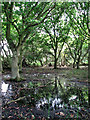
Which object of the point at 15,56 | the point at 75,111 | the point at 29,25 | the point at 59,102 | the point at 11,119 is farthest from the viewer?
the point at 15,56

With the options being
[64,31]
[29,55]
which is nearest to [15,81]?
[64,31]

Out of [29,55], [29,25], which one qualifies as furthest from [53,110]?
[29,55]

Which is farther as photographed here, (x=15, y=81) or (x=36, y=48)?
(x=36, y=48)

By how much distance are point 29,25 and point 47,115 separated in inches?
199

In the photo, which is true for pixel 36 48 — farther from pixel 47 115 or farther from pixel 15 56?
pixel 47 115

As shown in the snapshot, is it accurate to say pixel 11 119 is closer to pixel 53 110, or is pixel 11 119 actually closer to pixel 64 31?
pixel 53 110

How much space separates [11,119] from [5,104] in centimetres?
119

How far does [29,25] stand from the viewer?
6699 millimetres

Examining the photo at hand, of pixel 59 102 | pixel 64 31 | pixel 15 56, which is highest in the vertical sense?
pixel 64 31

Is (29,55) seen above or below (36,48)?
below

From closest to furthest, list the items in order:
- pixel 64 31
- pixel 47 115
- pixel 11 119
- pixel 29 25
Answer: pixel 11 119 → pixel 47 115 → pixel 29 25 → pixel 64 31

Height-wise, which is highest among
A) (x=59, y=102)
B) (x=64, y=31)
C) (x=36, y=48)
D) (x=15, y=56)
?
(x=64, y=31)

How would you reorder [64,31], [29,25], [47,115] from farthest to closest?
[64,31]
[29,25]
[47,115]

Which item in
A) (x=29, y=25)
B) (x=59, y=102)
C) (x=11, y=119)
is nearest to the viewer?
(x=11, y=119)
